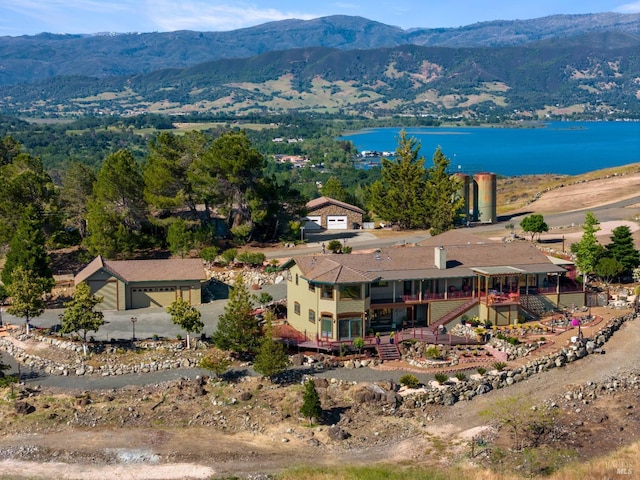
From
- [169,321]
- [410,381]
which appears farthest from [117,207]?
[410,381]

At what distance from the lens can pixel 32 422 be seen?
3612cm

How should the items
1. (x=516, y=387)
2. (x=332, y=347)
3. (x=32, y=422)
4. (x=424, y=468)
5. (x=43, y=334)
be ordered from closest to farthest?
(x=424, y=468) → (x=32, y=422) → (x=516, y=387) → (x=332, y=347) → (x=43, y=334)

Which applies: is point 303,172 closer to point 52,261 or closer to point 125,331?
point 52,261

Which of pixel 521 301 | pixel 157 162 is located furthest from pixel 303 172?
pixel 521 301

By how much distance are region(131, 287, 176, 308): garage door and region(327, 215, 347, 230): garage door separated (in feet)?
89.8

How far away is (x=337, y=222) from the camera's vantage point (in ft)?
255

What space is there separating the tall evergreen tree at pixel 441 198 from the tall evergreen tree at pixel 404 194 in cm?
73

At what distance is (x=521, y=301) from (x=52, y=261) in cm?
3717

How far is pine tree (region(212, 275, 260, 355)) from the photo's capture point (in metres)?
42.0

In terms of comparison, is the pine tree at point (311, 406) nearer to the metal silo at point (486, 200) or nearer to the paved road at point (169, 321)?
the paved road at point (169, 321)

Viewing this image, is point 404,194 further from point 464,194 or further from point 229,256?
point 229,256

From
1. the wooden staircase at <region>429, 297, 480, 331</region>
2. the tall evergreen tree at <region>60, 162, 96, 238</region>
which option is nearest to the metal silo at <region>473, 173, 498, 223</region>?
the wooden staircase at <region>429, 297, 480, 331</region>

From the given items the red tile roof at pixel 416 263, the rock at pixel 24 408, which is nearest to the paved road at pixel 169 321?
the rock at pixel 24 408

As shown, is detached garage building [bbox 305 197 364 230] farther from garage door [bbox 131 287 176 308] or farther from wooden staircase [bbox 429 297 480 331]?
wooden staircase [bbox 429 297 480 331]
